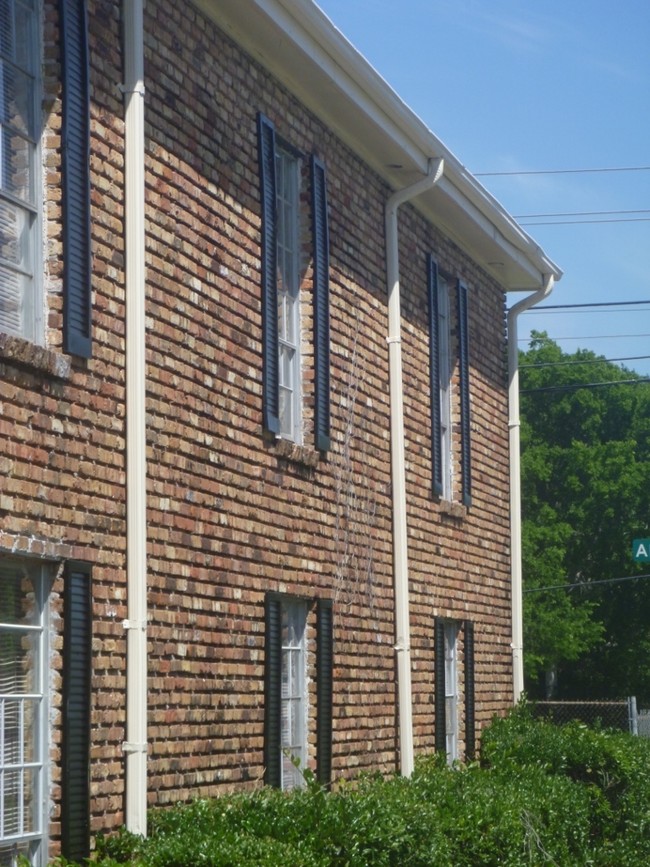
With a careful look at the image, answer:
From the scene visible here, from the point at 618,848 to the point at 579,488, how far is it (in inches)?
1664

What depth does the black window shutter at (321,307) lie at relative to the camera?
12.1 metres

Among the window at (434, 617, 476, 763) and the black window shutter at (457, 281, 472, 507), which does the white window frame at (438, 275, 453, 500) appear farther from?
the window at (434, 617, 476, 763)

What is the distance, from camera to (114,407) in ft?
29.2

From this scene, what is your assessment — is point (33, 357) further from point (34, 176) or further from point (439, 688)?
point (439, 688)

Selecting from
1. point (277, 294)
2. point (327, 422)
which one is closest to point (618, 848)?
point (327, 422)

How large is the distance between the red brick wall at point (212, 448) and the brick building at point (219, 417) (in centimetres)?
2

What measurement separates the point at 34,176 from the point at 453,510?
773 cm

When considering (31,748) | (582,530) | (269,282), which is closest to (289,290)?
(269,282)

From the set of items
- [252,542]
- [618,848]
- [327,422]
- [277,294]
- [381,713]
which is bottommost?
[618,848]

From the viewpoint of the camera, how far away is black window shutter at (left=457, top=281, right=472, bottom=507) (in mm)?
15945

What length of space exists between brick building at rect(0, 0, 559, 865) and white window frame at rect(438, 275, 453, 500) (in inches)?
1.3

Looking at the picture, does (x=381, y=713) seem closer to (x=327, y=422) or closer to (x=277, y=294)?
(x=327, y=422)

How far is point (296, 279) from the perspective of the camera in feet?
39.9

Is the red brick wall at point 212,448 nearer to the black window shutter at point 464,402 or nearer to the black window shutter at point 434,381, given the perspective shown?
the black window shutter at point 434,381
